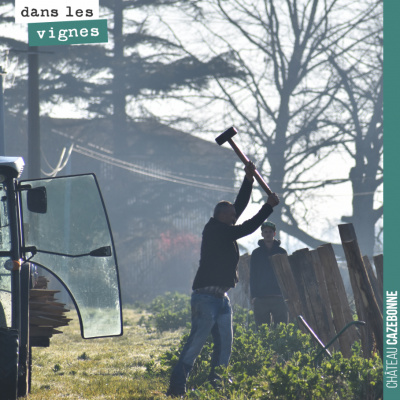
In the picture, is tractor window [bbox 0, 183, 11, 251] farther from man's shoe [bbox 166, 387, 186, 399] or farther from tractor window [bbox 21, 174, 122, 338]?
man's shoe [bbox 166, 387, 186, 399]

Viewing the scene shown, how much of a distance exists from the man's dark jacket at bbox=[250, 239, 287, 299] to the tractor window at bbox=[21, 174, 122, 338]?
268 cm

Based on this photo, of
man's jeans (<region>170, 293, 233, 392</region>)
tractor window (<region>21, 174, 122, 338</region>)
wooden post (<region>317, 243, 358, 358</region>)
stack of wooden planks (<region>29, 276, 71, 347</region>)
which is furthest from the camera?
wooden post (<region>317, 243, 358, 358</region>)

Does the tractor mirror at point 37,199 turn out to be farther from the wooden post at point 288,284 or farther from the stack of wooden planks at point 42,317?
the wooden post at point 288,284

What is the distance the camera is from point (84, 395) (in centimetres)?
616

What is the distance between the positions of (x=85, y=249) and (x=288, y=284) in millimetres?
2811

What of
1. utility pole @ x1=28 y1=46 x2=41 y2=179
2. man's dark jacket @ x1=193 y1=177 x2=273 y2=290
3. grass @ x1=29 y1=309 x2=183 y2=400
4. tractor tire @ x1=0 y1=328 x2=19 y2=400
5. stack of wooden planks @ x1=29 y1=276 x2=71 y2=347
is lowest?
grass @ x1=29 y1=309 x2=183 y2=400

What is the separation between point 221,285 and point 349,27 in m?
23.2

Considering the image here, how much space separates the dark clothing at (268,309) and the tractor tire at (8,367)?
14.0 ft

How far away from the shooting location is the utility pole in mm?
17266

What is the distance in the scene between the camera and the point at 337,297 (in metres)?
6.56

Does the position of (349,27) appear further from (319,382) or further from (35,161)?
(319,382)

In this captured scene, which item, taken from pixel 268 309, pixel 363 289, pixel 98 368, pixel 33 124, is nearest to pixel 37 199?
pixel 363 289

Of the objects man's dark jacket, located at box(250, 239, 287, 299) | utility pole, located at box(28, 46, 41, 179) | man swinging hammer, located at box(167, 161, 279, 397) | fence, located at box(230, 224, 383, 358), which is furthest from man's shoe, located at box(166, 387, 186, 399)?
utility pole, located at box(28, 46, 41, 179)

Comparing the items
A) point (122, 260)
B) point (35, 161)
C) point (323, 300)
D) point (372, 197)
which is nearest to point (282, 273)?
point (323, 300)
